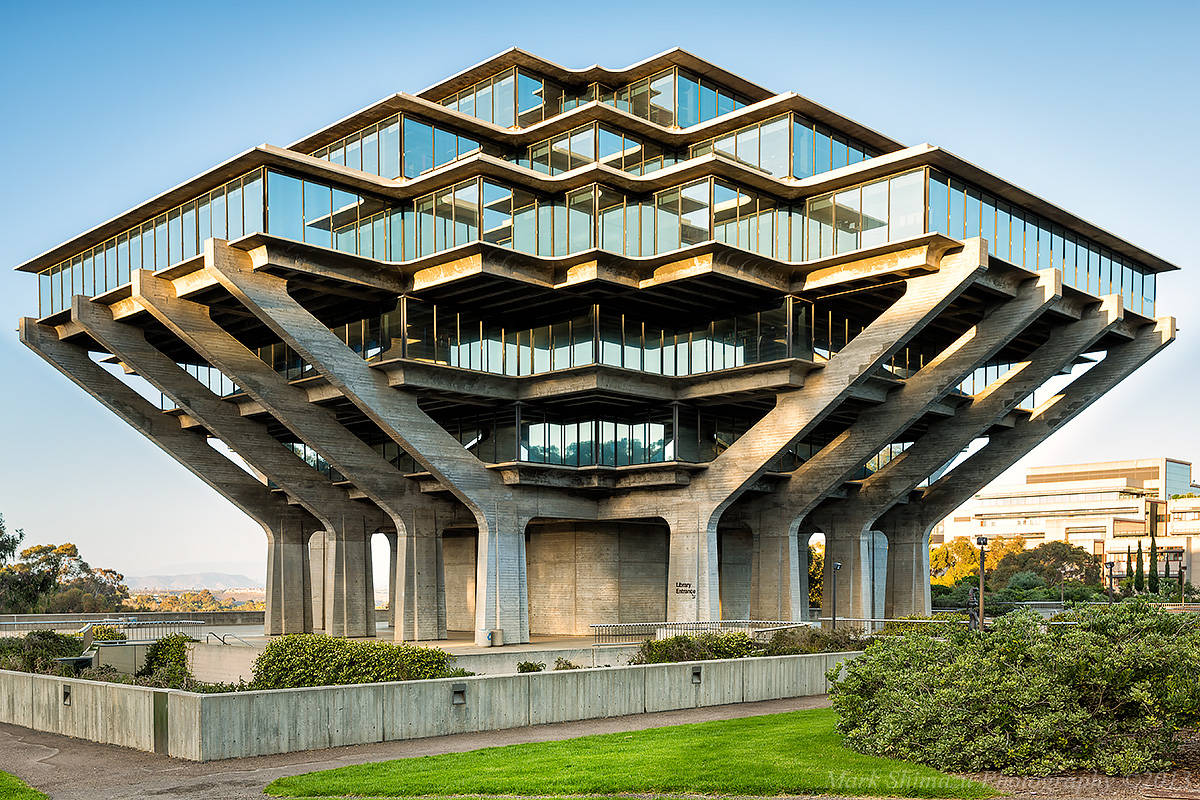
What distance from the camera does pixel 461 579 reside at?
58906 millimetres

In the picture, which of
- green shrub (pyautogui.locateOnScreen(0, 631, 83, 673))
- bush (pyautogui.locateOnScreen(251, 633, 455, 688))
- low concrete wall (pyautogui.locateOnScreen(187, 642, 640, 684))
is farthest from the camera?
low concrete wall (pyautogui.locateOnScreen(187, 642, 640, 684))

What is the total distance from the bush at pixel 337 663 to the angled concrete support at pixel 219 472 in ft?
98.2

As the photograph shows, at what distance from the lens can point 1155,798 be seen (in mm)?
13609

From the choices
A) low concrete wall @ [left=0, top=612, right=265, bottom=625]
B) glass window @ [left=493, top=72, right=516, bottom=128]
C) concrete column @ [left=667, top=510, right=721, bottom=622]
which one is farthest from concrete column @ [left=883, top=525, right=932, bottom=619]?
low concrete wall @ [left=0, top=612, right=265, bottom=625]

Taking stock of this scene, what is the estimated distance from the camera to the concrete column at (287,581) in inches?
2092

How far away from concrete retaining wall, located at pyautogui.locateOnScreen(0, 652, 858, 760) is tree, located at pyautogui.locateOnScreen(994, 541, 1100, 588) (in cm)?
10431

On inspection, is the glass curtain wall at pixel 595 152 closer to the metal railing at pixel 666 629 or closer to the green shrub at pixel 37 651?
the metal railing at pixel 666 629

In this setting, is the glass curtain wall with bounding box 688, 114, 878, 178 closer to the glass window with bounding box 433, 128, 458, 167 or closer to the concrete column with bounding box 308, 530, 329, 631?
the glass window with bounding box 433, 128, 458, 167

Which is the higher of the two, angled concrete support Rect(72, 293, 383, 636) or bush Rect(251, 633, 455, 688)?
angled concrete support Rect(72, 293, 383, 636)

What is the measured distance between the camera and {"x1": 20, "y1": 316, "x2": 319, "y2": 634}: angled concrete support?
5072 cm

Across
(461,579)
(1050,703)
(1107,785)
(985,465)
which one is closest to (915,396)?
(985,465)

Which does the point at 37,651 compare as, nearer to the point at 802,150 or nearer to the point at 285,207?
the point at 285,207

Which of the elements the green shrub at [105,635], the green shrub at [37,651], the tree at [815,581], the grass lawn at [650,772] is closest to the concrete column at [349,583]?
the green shrub at [105,635]

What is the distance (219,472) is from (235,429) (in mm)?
3922
